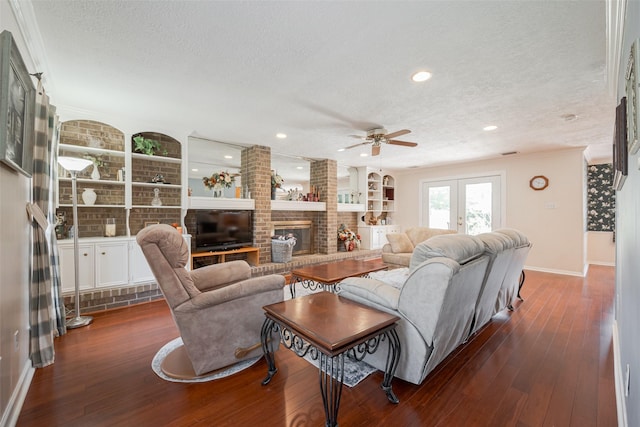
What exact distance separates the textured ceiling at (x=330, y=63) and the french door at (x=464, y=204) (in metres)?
2.43

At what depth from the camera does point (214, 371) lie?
196 centimetres

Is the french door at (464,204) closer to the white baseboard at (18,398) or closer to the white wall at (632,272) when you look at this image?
the white wall at (632,272)

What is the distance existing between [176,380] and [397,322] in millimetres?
1620

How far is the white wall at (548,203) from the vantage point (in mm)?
4973

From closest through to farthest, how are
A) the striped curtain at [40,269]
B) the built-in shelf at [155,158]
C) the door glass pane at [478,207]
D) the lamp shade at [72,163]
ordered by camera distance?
the striped curtain at [40,269]
the lamp shade at [72,163]
the built-in shelf at [155,158]
the door glass pane at [478,207]

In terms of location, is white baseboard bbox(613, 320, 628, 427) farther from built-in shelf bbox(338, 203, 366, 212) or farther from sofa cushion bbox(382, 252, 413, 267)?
built-in shelf bbox(338, 203, 366, 212)

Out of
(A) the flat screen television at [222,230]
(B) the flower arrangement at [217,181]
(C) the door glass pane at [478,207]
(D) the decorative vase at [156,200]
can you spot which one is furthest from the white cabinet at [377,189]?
(D) the decorative vase at [156,200]

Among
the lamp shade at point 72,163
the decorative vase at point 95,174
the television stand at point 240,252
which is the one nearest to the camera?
the lamp shade at point 72,163

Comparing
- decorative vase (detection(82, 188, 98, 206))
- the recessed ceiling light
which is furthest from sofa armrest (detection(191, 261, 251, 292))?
the recessed ceiling light

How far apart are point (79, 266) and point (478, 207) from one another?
7.39m

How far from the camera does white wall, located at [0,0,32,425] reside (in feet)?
4.74

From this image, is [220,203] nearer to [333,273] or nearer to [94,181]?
[94,181]

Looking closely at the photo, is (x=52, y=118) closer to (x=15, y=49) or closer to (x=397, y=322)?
(x=15, y=49)

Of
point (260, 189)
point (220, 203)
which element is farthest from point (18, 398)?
point (260, 189)
